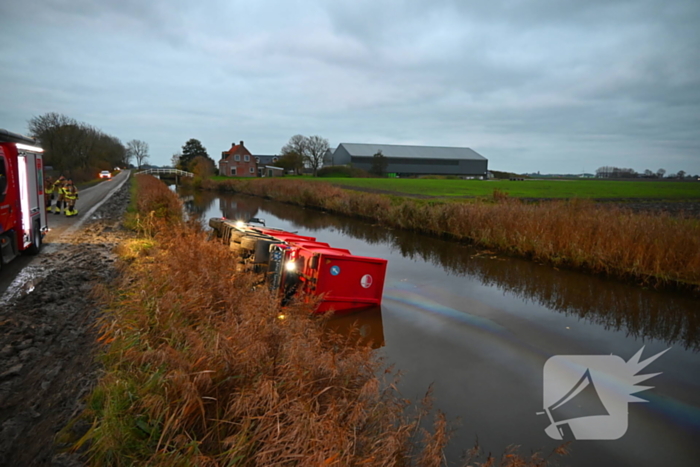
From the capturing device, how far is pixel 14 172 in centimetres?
875

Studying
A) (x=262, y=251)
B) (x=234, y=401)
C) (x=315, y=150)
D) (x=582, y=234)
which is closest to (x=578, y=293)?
(x=582, y=234)

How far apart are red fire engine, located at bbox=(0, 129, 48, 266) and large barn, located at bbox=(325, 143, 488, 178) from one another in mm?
76483

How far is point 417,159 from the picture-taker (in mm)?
91125

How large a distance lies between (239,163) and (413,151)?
37.7 meters

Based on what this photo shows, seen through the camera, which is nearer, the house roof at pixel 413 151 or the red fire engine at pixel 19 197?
the red fire engine at pixel 19 197

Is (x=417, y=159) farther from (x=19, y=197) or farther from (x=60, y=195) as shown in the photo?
(x=19, y=197)

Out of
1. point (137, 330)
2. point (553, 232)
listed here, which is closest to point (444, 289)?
point (553, 232)

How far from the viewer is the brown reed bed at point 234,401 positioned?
3.01 m

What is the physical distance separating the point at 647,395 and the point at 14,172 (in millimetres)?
11770

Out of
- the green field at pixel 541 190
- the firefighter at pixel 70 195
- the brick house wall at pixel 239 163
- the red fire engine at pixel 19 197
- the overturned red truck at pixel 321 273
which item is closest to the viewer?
the overturned red truck at pixel 321 273

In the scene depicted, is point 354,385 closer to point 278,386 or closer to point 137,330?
point 278,386

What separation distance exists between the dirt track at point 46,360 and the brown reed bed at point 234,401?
26cm

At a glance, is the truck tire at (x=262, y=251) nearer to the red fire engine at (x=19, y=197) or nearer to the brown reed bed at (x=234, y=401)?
the brown reed bed at (x=234, y=401)

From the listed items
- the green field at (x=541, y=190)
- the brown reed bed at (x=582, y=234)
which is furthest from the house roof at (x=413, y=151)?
the brown reed bed at (x=582, y=234)
